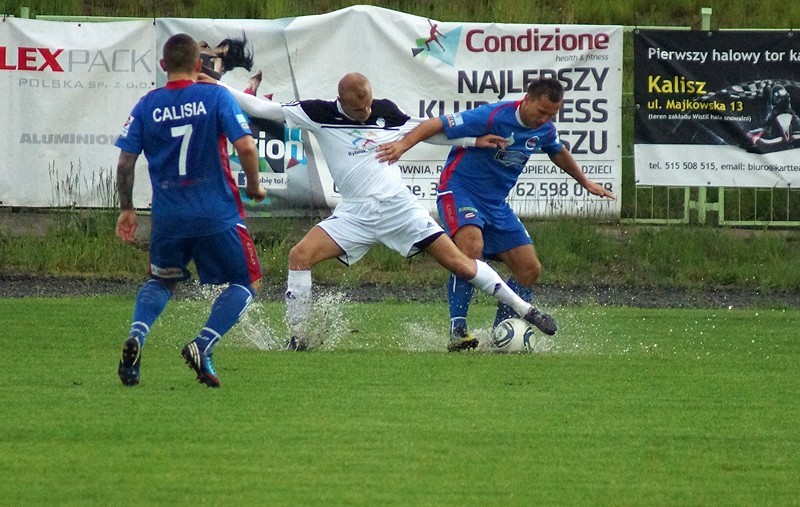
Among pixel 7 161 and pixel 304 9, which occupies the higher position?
pixel 304 9

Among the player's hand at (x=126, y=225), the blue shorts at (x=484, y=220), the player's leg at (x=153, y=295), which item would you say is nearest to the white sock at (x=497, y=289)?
the blue shorts at (x=484, y=220)

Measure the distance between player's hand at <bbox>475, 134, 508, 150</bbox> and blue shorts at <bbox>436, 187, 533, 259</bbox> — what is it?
0.43m

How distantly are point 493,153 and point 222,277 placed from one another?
3008 millimetres

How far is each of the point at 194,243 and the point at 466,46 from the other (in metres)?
8.54

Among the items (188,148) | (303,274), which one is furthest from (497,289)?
(188,148)

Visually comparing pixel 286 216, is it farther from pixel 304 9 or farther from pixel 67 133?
pixel 304 9

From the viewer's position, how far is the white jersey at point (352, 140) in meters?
10.0

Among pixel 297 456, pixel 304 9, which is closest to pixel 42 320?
pixel 297 456

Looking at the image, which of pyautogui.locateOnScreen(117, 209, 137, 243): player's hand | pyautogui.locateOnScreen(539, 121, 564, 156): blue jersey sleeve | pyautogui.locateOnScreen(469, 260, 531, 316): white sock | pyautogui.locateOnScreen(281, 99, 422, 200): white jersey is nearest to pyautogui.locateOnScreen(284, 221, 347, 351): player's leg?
pyautogui.locateOnScreen(281, 99, 422, 200): white jersey

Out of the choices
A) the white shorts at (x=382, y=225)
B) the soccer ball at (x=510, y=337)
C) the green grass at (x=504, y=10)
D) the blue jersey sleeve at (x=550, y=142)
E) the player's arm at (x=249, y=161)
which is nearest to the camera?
the player's arm at (x=249, y=161)

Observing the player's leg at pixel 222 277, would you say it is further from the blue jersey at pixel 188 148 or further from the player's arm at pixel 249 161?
the player's arm at pixel 249 161

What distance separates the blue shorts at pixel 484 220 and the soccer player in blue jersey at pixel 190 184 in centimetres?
263

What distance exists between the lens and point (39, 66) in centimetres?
1583

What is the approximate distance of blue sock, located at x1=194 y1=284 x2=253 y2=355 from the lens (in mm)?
8008
